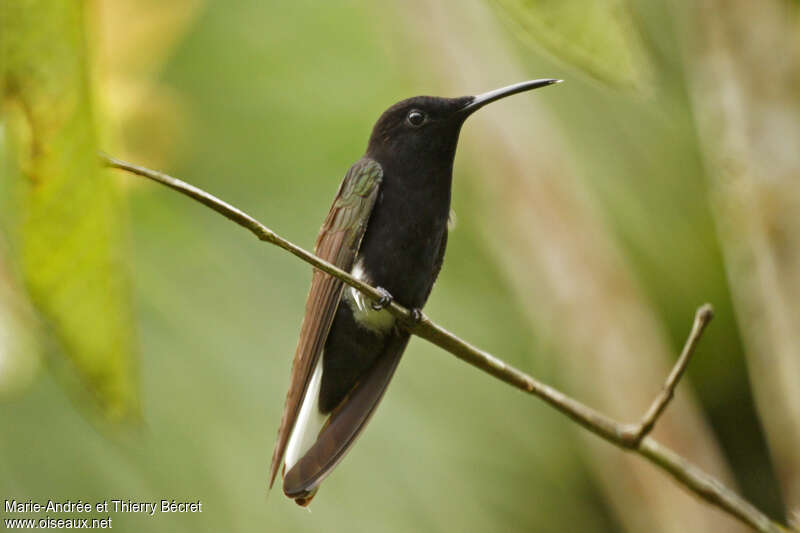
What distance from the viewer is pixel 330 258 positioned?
1625 millimetres

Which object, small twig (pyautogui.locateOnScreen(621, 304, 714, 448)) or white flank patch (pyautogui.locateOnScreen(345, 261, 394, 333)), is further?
white flank patch (pyautogui.locateOnScreen(345, 261, 394, 333))

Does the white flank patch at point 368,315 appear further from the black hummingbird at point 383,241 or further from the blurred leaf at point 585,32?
the blurred leaf at point 585,32

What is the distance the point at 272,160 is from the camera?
4.70 meters

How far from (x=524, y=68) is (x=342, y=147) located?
3.73 feet

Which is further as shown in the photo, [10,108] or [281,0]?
[281,0]

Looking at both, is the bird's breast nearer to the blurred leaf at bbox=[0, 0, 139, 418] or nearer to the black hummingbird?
the black hummingbird

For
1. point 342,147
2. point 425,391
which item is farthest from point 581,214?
point 342,147

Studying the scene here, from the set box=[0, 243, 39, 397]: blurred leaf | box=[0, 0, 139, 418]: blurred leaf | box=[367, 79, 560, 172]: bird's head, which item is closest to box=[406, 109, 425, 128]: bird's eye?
box=[367, 79, 560, 172]: bird's head

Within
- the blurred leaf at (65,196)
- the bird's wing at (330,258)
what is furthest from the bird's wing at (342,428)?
the blurred leaf at (65,196)

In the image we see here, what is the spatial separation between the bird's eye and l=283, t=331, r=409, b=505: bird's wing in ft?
1.51

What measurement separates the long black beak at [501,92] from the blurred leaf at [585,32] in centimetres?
76

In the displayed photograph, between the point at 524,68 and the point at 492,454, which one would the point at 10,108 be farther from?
the point at 524,68

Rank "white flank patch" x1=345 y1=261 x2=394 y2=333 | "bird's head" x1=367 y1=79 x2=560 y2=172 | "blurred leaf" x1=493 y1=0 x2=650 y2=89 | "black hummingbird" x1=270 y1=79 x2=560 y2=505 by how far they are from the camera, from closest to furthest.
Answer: "blurred leaf" x1=493 y1=0 x2=650 y2=89
"black hummingbird" x1=270 y1=79 x2=560 y2=505
"bird's head" x1=367 y1=79 x2=560 y2=172
"white flank patch" x1=345 y1=261 x2=394 y2=333

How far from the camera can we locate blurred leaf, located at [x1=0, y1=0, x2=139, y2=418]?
48cm
